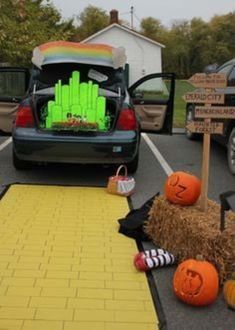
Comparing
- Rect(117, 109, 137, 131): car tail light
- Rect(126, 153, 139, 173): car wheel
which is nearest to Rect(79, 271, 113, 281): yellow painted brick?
Rect(117, 109, 137, 131): car tail light

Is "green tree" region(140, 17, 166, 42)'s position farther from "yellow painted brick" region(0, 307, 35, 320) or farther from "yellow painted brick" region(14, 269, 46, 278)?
"yellow painted brick" region(0, 307, 35, 320)

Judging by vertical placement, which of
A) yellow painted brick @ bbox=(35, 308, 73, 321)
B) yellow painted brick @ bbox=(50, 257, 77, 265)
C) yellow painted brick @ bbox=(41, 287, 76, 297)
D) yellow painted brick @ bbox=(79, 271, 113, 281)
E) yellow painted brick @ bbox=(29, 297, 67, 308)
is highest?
yellow painted brick @ bbox=(50, 257, 77, 265)

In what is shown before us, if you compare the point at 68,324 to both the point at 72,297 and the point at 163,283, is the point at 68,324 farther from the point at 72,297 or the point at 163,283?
the point at 163,283

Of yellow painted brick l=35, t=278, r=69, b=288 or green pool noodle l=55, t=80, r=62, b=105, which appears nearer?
yellow painted brick l=35, t=278, r=69, b=288

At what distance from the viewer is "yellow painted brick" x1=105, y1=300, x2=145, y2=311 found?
13.5 ft

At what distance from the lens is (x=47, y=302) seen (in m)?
4.14

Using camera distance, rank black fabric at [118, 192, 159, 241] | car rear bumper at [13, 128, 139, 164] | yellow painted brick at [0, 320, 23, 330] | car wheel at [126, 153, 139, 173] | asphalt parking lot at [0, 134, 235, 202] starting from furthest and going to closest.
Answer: car wheel at [126, 153, 139, 173] < asphalt parking lot at [0, 134, 235, 202] < car rear bumper at [13, 128, 139, 164] < black fabric at [118, 192, 159, 241] < yellow painted brick at [0, 320, 23, 330]

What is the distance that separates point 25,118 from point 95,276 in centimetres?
329

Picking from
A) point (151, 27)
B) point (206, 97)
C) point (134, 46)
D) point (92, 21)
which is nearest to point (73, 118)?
point (206, 97)

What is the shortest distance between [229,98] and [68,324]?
17.1 feet

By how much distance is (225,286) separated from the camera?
4250 millimetres

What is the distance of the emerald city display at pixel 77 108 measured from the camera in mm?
7340

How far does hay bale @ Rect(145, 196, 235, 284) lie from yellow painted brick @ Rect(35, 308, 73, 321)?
3.95 ft

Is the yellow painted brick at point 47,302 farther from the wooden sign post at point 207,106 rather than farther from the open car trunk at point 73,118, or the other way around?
the open car trunk at point 73,118
